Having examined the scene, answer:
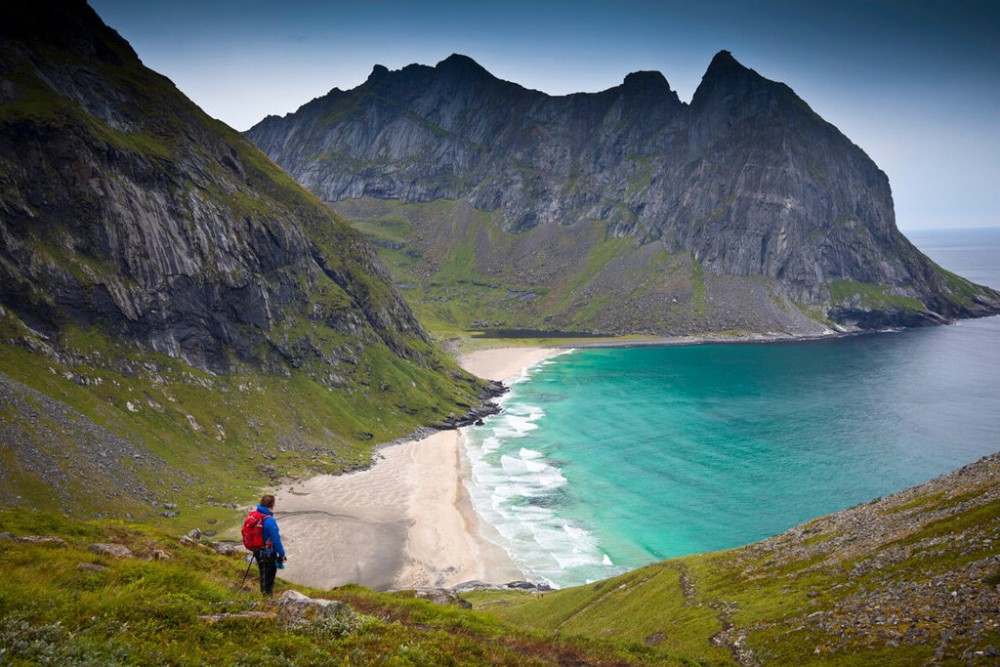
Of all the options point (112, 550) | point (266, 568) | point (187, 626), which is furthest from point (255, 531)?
point (112, 550)

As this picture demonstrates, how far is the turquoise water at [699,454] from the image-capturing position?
80.8 meters

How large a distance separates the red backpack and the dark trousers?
707 mm

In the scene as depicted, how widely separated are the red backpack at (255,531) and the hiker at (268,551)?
0.10 m

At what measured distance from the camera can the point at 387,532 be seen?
78.8m

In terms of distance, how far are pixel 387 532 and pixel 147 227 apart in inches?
2930

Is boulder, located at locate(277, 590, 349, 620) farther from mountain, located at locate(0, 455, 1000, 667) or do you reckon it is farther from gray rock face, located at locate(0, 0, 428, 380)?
gray rock face, located at locate(0, 0, 428, 380)

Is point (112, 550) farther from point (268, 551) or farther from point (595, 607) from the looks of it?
point (595, 607)

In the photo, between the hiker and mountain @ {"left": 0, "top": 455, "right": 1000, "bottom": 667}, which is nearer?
mountain @ {"left": 0, "top": 455, "right": 1000, "bottom": 667}

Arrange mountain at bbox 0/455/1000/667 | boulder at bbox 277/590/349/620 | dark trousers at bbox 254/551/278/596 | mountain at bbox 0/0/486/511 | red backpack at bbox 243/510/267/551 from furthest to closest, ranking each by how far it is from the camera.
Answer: mountain at bbox 0/0/486/511 < dark trousers at bbox 254/551/278/596 < red backpack at bbox 243/510/267/551 < boulder at bbox 277/590/349/620 < mountain at bbox 0/455/1000/667

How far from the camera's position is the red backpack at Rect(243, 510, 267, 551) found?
64.8 ft

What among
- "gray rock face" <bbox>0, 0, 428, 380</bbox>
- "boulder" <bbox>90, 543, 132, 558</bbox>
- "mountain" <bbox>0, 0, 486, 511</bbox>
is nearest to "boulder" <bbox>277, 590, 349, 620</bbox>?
"boulder" <bbox>90, 543, 132, 558</bbox>

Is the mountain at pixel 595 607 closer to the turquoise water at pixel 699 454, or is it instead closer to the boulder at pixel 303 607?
the boulder at pixel 303 607

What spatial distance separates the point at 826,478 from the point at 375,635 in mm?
102364

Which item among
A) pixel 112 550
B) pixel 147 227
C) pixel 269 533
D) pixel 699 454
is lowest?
pixel 699 454
